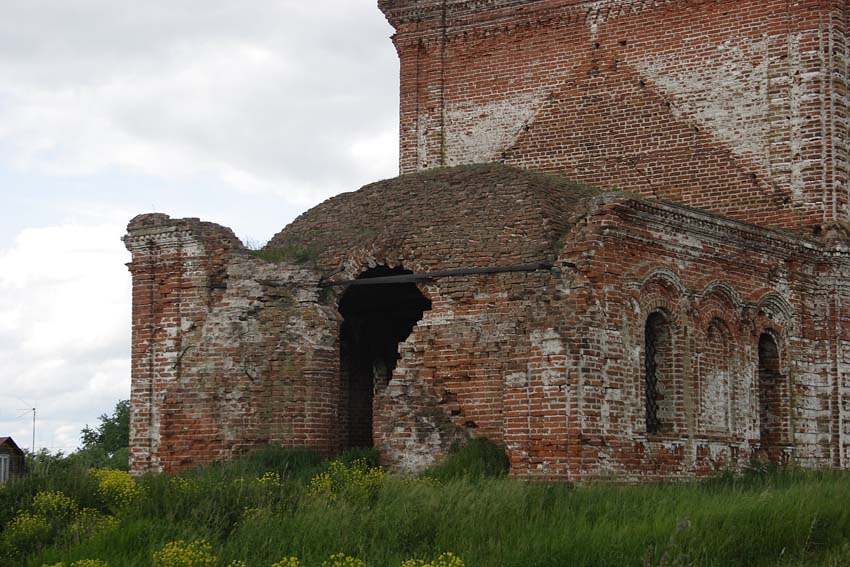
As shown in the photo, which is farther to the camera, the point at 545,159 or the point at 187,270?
the point at 545,159

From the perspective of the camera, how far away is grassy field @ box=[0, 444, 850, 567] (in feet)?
35.5

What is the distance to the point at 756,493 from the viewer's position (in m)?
13.8

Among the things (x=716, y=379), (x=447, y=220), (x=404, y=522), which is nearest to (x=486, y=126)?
(x=447, y=220)

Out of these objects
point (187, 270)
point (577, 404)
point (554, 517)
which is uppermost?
point (187, 270)

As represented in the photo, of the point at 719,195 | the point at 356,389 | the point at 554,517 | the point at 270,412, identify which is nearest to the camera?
the point at 554,517

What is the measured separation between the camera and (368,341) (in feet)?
59.4

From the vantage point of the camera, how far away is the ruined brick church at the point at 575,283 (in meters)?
14.8

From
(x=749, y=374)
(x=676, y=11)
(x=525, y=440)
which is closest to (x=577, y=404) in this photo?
(x=525, y=440)

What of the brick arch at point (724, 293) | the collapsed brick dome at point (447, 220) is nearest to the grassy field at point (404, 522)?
the collapsed brick dome at point (447, 220)

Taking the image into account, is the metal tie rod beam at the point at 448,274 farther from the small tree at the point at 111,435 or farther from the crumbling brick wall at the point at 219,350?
the small tree at the point at 111,435

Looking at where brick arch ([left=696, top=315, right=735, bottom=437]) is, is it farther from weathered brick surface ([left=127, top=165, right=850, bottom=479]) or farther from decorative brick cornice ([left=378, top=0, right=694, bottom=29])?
decorative brick cornice ([left=378, top=0, right=694, bottom=29])

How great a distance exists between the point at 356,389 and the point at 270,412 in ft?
7.04

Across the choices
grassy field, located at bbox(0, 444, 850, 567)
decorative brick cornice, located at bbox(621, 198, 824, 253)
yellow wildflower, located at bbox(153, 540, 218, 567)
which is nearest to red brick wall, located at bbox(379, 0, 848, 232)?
decorative brick cornice, located at bbox(621, 198, 824, 253)

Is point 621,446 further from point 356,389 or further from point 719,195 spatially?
point 719,195
